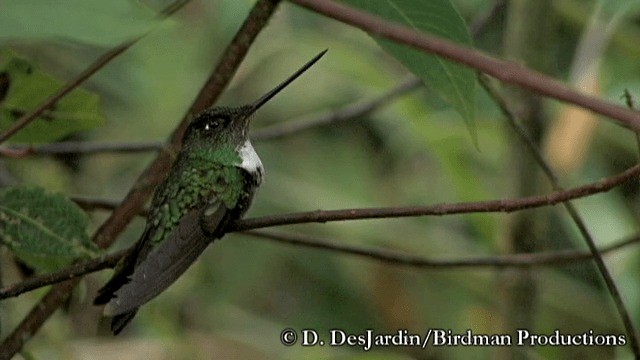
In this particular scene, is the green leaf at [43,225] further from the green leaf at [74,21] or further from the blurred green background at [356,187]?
the blurred green background at [356,187]

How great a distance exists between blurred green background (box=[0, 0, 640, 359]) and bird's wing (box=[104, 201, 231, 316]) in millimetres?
1050

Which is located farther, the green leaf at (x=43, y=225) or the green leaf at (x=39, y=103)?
the green leaf at (x=39, y=103)

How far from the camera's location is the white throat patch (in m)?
1.79

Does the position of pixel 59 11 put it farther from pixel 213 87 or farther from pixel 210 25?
pixel 210 25

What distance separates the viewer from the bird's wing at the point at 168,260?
1343mm

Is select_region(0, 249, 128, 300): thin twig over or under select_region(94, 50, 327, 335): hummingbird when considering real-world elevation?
under

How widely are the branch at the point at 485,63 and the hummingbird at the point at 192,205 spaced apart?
1.38 feet

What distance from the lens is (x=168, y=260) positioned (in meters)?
1.41

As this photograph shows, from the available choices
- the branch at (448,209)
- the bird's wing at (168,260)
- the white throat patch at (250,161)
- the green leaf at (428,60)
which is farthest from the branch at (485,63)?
the white throat patch at (250,161)

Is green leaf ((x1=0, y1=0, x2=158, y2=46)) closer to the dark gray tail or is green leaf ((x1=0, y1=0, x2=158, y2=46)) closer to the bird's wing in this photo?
the bird's wing

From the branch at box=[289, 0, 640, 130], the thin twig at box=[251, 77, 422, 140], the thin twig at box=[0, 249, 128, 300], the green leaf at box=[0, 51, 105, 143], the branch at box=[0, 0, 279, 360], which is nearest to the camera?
the branch at box=[289, 0, 640, 130]

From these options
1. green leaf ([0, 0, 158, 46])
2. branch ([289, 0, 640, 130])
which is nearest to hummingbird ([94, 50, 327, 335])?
green leaf ([0, 0, 158, 46])

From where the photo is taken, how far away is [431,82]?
1.36m

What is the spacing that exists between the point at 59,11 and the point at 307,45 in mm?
3078
